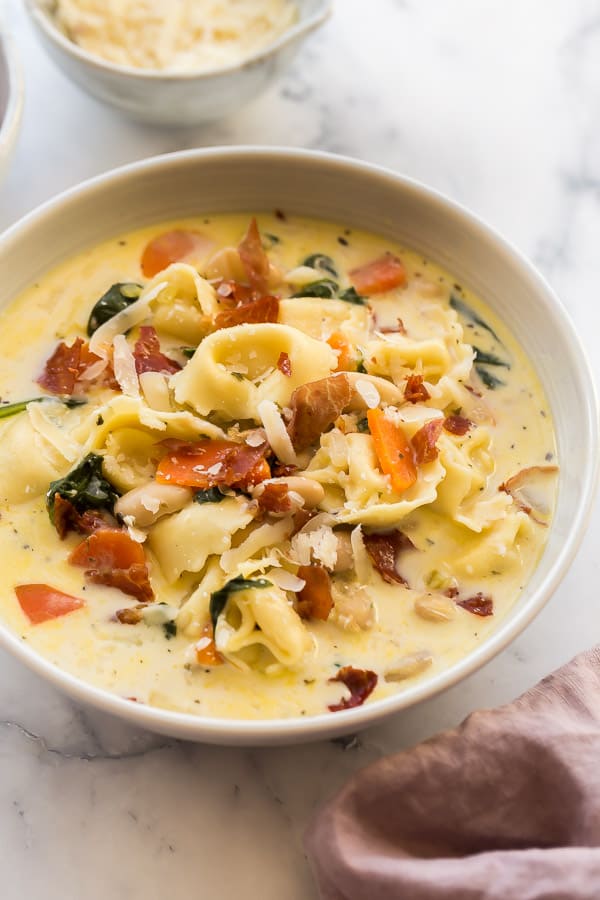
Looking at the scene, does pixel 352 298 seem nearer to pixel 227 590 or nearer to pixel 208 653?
pixel 227 590

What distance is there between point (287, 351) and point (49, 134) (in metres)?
2.22

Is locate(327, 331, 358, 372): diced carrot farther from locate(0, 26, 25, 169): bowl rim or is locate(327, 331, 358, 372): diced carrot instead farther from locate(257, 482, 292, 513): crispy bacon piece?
locate(0, 26, 25, 169): bowl rim

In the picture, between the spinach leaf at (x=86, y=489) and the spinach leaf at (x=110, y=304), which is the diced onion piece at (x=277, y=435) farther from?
the spinach leaf at (x=110, y=304)

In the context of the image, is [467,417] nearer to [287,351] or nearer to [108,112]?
[287,351]

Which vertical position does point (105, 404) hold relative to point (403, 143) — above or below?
below

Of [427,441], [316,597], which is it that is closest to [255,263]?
[427,441]

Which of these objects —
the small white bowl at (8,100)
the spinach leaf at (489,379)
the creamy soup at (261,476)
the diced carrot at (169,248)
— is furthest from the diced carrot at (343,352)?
the small white bowl at (8,100)

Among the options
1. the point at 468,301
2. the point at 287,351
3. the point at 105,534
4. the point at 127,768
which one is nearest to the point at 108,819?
the point at 127,768

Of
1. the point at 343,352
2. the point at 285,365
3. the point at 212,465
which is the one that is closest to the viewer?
the point at 212,465

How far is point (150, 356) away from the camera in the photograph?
4.50 m

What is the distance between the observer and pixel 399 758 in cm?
362

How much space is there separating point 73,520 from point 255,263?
139 centimetres

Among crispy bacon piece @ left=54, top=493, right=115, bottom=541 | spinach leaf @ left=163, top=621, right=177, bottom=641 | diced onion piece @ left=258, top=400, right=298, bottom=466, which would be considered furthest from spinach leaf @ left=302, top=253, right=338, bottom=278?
spinach leaf @ left=163, top=621, right=177, bottom=641

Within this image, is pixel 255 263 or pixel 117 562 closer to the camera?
pixel 117 562
